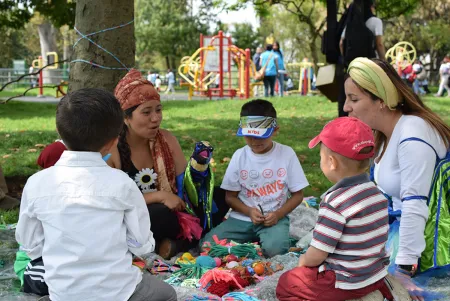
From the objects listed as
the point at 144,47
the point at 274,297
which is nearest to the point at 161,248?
the point at 274,297

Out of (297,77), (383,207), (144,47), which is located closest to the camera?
(383,207)

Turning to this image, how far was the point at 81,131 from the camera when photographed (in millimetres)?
2443

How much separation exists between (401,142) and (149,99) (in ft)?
5.05

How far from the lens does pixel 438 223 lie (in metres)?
3.18

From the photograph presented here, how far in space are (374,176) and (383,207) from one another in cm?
93

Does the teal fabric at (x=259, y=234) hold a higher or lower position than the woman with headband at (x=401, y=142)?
lower

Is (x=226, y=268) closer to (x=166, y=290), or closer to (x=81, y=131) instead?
(x=166, y=290)

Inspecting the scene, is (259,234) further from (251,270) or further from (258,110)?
(258,110)

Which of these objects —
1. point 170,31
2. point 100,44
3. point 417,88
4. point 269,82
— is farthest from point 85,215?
point 170,31

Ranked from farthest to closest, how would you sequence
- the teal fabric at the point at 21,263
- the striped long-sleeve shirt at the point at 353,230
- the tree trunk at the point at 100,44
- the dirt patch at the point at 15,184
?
the dirt patch at the point at 15,184 < the tree trunk at the point at 100,44 < the teal fabric at the point at 21,263 < the striped long-sleeve shirt at the point at 353,230

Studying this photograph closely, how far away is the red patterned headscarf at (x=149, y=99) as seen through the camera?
3.66m

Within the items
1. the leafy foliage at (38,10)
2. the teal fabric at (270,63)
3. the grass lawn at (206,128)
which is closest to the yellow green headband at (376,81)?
the grass lawn at (206,128)

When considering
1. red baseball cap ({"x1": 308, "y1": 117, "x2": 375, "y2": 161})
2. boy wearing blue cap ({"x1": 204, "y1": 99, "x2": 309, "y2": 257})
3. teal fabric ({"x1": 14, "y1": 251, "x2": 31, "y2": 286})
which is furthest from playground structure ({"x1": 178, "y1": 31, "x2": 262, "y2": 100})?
red baseball cap ({"x1": 308, "y1": 117, "x2": 375, "y2": 161})

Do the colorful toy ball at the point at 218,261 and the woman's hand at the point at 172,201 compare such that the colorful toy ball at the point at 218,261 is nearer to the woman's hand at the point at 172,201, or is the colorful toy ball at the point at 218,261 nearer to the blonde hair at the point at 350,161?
the woman's hand at the point at 172,201
